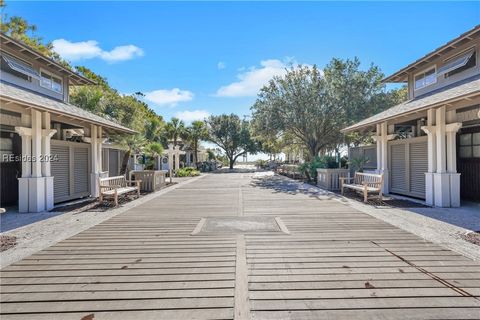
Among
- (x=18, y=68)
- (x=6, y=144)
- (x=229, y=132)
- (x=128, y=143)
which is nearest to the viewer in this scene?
(x=6, y=144)

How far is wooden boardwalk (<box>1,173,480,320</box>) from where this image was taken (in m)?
2.84

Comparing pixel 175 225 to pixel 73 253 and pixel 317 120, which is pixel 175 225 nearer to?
pixel 73 253

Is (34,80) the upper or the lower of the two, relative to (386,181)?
upper

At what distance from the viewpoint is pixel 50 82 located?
1168cm

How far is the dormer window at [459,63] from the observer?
9734 millimetres

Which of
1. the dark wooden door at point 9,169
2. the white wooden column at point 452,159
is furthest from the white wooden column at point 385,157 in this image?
the dark wooden door at point 9,169

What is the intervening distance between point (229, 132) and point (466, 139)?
113 feet

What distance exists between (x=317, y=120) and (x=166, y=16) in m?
13.3

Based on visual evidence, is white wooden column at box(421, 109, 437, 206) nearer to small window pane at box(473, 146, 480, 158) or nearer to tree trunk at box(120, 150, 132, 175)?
small window pane at box(473, 146, 480, 158)

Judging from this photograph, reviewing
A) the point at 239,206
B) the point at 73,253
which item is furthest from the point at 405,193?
the point at 73,253

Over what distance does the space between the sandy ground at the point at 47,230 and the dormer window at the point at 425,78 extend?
1340 cm

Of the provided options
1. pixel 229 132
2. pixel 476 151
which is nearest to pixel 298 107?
pixel 476 151

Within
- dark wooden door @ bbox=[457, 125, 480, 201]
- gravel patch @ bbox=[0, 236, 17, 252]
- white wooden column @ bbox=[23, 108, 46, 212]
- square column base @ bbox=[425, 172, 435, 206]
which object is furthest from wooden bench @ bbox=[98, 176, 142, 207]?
dark wooden door @ bbox=[457, 125, 480, 201]

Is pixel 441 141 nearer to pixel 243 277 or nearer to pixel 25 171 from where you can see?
pixel 243 277
